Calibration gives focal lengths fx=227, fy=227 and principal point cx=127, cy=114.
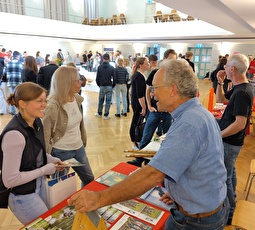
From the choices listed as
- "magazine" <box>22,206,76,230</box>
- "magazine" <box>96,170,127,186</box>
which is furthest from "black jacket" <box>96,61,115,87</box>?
"magazine" <box>22,206,76,230</box>

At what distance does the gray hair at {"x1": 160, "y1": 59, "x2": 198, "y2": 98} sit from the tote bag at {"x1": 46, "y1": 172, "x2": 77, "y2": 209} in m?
1.08

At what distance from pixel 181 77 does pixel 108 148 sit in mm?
3466

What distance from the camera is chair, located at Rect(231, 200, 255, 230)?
1626mm

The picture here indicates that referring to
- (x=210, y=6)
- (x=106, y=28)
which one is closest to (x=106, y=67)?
(x=210, y=6)

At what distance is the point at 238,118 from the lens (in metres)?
2.11

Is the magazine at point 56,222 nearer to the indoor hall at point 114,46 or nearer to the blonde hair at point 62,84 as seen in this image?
the blonde hair at point 62,84

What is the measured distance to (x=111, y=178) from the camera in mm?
1833

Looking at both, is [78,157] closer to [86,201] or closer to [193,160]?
[86,201]

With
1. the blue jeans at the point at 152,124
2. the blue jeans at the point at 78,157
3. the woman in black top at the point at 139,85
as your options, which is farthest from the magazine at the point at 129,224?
the woman in black top at the point at 139,85

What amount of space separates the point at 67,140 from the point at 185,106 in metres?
1.42

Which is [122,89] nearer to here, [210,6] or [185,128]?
[210,6]

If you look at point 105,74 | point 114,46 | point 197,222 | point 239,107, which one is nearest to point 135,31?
point 114,46

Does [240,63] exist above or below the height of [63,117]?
above

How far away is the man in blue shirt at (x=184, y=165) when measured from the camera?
954mm
